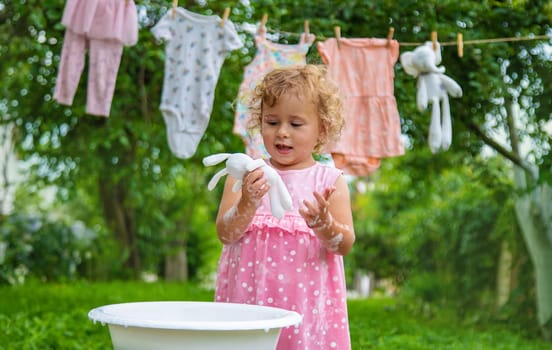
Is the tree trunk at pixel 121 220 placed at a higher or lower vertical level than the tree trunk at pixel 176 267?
higher

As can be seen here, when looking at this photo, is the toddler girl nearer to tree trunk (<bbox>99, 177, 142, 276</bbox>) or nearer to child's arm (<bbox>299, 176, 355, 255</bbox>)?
child's arm (<bbox>299, 176, 355, 255</bbox>)

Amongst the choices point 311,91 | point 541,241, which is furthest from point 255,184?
point 541,241

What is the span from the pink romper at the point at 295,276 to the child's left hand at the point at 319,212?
15 cm

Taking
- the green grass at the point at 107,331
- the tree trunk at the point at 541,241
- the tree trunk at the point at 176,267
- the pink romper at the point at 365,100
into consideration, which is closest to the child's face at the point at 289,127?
the pink romper at the point at 365,100

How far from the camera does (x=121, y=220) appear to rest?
8430mm

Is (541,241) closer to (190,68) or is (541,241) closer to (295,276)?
(190,68)

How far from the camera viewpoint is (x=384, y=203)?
479 inches

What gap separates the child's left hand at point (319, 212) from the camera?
69.2 inches

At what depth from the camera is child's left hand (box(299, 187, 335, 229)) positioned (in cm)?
176

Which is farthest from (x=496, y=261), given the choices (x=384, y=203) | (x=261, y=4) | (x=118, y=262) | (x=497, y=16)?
(x=384, y=203)

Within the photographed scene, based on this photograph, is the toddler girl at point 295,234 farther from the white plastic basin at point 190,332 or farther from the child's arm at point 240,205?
the white plastic basin at point 190,332

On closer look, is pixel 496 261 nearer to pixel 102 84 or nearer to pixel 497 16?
pixel 497 16

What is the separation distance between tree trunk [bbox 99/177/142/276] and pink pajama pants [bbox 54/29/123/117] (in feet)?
13.8

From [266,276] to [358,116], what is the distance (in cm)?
212
